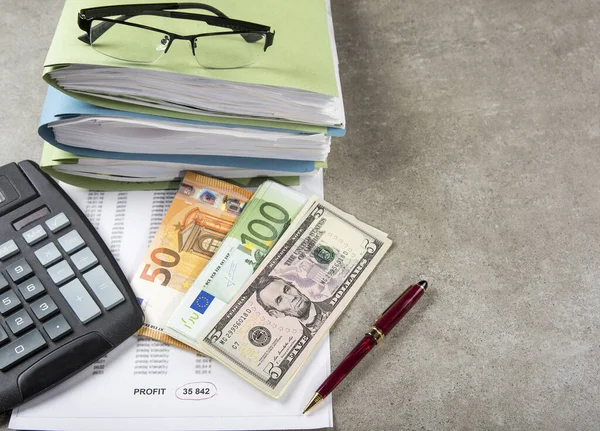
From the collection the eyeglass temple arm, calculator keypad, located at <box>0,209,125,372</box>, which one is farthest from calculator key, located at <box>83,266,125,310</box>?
the eyeglass temple arm

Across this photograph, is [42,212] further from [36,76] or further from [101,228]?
[36,76]

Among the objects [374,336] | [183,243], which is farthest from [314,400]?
[183,243]

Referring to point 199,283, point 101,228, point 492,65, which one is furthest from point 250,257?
point 492,65

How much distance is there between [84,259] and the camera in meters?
0.59

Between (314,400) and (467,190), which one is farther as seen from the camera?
(467,190)

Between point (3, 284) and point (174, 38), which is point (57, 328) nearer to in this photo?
point (3, 284)

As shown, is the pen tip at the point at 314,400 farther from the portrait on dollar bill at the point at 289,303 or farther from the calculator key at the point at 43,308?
the calculator key at the point at 43,308

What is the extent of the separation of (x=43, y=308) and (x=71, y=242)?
8 cm

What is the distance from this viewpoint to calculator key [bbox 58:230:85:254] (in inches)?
23.4

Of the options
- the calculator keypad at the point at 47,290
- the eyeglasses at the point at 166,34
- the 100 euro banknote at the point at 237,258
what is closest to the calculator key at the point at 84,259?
the calculator keypad at the point at 47,290

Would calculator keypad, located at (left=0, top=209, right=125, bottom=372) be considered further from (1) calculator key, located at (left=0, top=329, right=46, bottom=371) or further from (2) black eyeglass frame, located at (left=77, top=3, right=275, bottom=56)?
(2) black eyeglass frame, located at (left=77, top=3, right=275, bottom=56)

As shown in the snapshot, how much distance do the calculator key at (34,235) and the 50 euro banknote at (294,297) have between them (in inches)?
7.9

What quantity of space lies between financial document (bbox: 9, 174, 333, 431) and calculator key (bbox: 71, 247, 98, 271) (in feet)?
0.29

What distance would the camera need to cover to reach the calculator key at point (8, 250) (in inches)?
22.8
